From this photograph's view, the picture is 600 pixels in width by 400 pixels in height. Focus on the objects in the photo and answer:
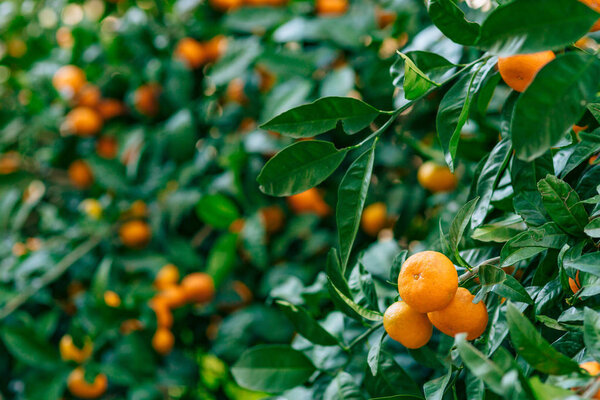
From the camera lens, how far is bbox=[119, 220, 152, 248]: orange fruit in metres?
1.17

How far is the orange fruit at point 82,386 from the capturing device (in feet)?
3.32

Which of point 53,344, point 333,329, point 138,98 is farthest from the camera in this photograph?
point 138,98

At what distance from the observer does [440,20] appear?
43 centimetres

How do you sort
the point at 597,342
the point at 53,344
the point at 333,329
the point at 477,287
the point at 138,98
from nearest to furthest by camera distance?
1. the point at 597,342
2. the point at 477,287
3. the point at 333,329
4. the point at 53,344
5. the point at 138,98

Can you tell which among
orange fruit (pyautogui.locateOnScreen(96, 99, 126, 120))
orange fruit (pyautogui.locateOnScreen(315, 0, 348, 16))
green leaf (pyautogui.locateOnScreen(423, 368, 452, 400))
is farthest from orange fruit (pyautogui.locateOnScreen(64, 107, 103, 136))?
green leaf (pyautogui.locateOnScreen(423, 368, 452, 400))

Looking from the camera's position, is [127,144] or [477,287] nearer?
[477,287]

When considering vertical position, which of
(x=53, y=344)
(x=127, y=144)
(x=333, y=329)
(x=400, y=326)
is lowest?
(x=53, y=344)

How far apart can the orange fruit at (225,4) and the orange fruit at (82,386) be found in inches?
32.5

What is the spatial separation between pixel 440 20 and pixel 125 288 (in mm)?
847

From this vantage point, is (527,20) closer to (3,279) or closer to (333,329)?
(333,329)

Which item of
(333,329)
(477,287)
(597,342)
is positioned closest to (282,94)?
(333,329)

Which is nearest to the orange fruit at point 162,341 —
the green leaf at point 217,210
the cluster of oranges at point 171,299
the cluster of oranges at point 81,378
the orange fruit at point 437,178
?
the cluster of oranges at point 171,299

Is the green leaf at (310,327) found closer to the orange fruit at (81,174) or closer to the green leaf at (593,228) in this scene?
the green leaf at (593,228)

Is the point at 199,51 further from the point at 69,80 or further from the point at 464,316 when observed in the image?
the point at 464,316
